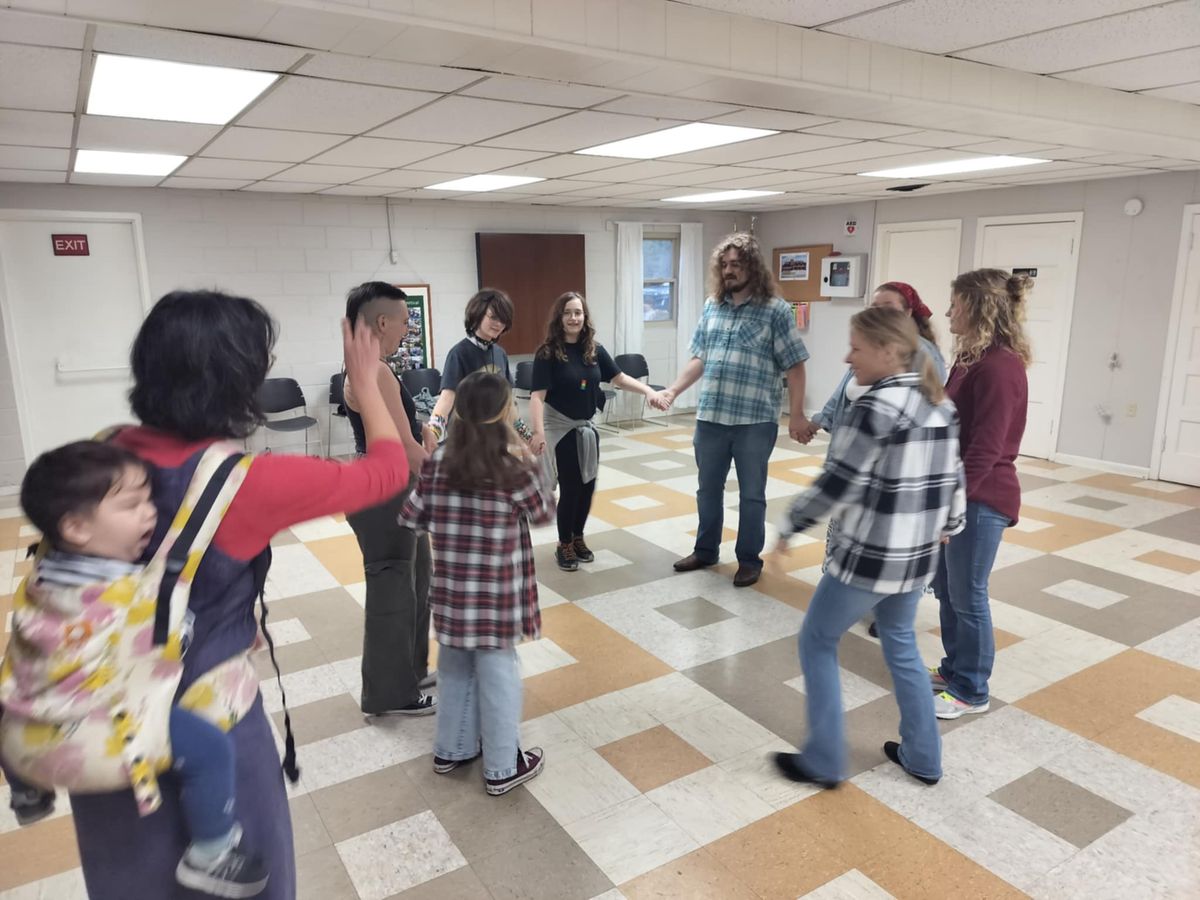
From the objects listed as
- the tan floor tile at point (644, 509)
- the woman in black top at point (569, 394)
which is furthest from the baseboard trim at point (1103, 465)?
the woman in black top at point (569, 394)

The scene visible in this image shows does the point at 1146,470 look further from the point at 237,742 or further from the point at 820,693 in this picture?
the point at 237,742

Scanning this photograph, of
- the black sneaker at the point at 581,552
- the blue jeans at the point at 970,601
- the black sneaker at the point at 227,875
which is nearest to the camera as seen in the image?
the black sneaker at the point at 227,875

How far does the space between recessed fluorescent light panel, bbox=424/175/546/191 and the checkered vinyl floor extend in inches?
120

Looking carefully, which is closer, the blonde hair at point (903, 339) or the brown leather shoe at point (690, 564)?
the blonde hair at point (903, 339)

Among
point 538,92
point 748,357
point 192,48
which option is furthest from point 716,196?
point 192,48

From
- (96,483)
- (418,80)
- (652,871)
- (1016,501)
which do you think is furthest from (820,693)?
(418,80)

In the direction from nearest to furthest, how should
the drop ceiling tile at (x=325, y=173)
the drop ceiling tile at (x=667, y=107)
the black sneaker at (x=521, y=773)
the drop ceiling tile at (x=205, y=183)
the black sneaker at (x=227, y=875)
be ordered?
the black sneaker at (x=227, y=875)
the black sneaker at (x=521, y=773)
the drop ceiling tile at (x=667, y=107)
the drop ceiling tile at (x=325, y=173)
the drop ceiling tile at (x=205, y=183)

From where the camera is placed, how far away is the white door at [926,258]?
756 centimetres

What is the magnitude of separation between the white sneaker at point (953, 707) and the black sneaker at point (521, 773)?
4.74ft

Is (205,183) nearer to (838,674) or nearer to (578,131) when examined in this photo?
(578,131)

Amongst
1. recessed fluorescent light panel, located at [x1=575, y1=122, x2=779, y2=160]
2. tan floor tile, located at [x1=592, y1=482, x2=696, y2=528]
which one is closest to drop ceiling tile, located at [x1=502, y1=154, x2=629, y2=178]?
recessed fluorescent light panel, located at [x1=575, y1=122, x2=779, y2=160]

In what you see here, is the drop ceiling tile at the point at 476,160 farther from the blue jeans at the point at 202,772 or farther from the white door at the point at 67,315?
the blue jeans at the point at 202,772

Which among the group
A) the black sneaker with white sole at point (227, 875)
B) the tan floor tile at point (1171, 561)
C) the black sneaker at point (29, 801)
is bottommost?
the tan floor tile at point (1171, 561)

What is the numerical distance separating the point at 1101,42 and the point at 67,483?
3.71 m
